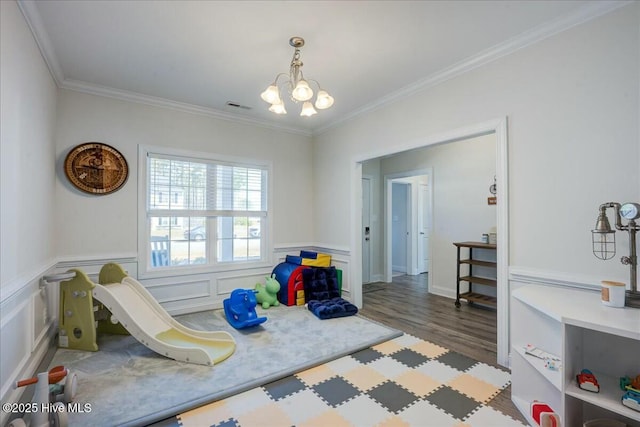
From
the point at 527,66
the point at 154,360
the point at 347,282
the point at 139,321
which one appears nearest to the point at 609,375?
the point at 527,66

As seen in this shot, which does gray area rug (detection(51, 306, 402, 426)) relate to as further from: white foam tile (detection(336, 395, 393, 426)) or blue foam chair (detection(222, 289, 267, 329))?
white foam tile (detection(336, 395, 393, 426))

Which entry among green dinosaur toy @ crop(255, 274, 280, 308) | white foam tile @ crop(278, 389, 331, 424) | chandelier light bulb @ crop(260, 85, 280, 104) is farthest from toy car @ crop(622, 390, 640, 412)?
green dinosaur toy @ crop(255, 274, 280, 308)

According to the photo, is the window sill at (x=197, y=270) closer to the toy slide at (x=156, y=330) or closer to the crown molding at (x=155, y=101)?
the toy slide at (x=156, y=330)

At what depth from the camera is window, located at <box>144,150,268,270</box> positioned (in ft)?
12.2

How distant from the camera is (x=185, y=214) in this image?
12.7ft

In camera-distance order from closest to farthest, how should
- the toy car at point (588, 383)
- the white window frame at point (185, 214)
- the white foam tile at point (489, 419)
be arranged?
the toy car at point (588, 383) → the white foam tile at point (489, 419) → the white window frame at point (185, 214)

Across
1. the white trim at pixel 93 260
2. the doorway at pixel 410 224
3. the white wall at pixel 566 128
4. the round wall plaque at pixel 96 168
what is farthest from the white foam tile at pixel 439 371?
the doorway at pixel 410 224

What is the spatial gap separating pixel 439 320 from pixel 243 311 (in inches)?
93.6

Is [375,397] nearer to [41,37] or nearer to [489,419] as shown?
[489,419]

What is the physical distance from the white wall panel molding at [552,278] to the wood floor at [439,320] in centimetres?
79

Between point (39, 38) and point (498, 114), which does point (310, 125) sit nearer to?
point (498, 114)

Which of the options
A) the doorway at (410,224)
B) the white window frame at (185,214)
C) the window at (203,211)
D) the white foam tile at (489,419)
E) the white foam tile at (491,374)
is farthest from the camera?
the doorway at (410,224)

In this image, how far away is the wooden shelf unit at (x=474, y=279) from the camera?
3.99 m

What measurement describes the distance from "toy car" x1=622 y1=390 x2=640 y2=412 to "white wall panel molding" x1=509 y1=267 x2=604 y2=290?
2.42ft
